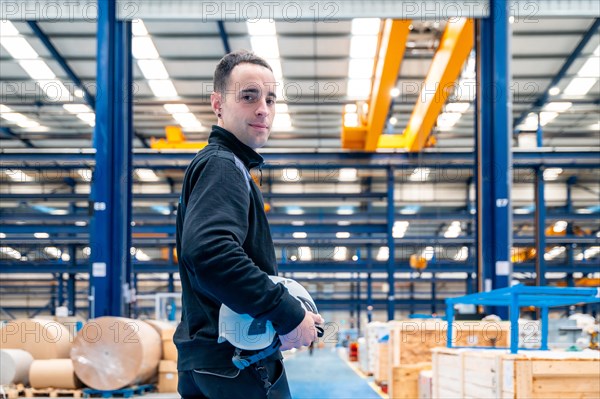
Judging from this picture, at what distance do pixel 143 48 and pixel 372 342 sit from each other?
7.33 meters

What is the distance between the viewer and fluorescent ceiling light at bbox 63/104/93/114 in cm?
1889

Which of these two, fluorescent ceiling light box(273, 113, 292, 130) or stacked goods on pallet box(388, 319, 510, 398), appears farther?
fluorescent ceiling light box(273, 113, 292, 130)

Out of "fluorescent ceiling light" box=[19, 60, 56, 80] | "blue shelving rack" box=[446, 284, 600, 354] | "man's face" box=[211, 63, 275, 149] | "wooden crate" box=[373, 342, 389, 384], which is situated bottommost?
"wooden crate" box=[373, 342, 389, 384]

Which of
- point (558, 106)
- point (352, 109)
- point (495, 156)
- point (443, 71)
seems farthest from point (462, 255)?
point (495, 156)

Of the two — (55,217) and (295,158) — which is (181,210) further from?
(55,217)

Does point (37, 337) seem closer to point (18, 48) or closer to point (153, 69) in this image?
point (18, 48)

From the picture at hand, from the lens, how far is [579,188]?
2670cm

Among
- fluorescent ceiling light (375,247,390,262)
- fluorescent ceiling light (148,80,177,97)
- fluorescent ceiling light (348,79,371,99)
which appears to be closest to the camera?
fluorescent ceiling light (148,80,177,97)

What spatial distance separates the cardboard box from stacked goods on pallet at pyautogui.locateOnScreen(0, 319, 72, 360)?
1.43 m

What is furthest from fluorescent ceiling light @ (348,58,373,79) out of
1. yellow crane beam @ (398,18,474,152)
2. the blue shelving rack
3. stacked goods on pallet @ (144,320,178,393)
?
the blue shelving rack

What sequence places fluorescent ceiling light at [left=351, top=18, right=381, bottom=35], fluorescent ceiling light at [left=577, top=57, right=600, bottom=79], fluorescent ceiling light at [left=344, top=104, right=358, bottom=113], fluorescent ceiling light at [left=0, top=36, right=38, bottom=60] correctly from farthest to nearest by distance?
fluorescent ceiling light at [left=577, top=57, right=600, bottom=79]
fluorescent ceiling light at [left=344, top=104, right=358, bottom=113]
fluorescent ceiling light at [left=0, top=36, right=38, bottom=60]
fluorescent ceiling light at [left=351, top=18, right=381, bottom=35]

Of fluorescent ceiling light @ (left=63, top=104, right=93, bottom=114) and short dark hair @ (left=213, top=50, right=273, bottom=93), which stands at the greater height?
fluorescent ceiling light @ (left=63, top=104, right=93, bottom=114)

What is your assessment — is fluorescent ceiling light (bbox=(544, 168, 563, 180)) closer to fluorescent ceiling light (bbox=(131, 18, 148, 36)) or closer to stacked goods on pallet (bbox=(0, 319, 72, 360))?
fluorescent ceiling light (bbox=(131, 18, 148, 36))

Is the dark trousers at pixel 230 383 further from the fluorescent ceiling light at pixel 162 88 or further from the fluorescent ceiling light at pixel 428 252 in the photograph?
the fluorescent ceiling light at pixel 428 252
